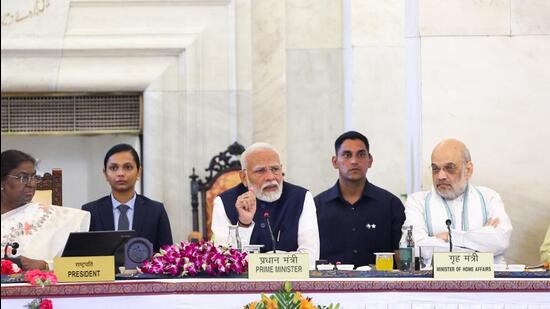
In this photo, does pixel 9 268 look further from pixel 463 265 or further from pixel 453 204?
pixel 453 204

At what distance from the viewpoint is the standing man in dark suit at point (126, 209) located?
22.2ft

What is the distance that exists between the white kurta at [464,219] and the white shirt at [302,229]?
1.70 feet

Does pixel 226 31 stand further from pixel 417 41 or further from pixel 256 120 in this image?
pixel 417 41

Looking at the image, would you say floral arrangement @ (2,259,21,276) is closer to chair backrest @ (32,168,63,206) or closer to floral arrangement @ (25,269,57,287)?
floral arrangement @ (25,269,57,287)

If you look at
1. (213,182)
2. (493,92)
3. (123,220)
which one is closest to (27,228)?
(123,220)

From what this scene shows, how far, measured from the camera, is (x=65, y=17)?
32.6 ft

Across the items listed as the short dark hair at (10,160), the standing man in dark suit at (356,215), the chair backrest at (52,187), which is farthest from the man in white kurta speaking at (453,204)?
the short dark hair at (10,160)

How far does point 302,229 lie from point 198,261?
1.08 m

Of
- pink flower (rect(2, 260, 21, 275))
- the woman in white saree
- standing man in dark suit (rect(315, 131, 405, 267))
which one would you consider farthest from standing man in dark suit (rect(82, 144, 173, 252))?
pink flower (rect(2, 260, 21, 275))

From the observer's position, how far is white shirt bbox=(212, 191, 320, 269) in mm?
6359

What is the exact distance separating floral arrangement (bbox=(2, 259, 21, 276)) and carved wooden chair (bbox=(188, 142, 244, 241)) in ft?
12.5

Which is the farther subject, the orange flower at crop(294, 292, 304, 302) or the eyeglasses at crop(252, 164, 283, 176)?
the eyeglasses at crop(252, 164, 283, 176)

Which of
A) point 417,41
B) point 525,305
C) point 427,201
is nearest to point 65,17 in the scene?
point 417,41

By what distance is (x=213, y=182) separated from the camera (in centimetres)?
960
